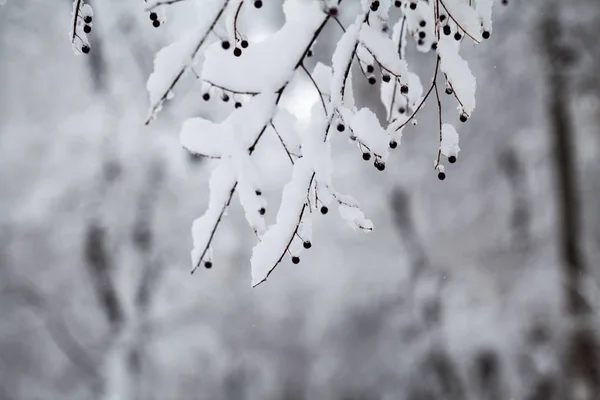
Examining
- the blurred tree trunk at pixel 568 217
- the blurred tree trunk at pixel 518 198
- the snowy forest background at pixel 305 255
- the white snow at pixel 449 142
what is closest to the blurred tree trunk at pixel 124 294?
the snowy forest background at pixel 305 255

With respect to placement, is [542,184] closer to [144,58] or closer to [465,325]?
[465,325]

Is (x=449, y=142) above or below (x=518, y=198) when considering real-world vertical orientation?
above

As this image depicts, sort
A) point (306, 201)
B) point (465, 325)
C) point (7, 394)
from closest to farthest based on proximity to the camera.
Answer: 1. point (306, 201)
2. point (465, 325)
3. point (7, 394)

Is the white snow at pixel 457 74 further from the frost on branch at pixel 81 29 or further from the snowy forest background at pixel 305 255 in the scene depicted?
the snowy forest background at pixel 305 255

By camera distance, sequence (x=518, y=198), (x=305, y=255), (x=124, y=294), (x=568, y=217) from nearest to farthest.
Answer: (x=568, y=217) < (x=124, y=294) < (x=518, y=198) < (x=305, y=255)

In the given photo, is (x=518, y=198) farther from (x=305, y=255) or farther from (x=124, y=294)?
(x=124, y=294)

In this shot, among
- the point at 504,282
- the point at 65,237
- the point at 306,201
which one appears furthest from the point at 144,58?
the point at 306,201

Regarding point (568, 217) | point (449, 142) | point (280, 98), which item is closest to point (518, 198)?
point (568, 217)
